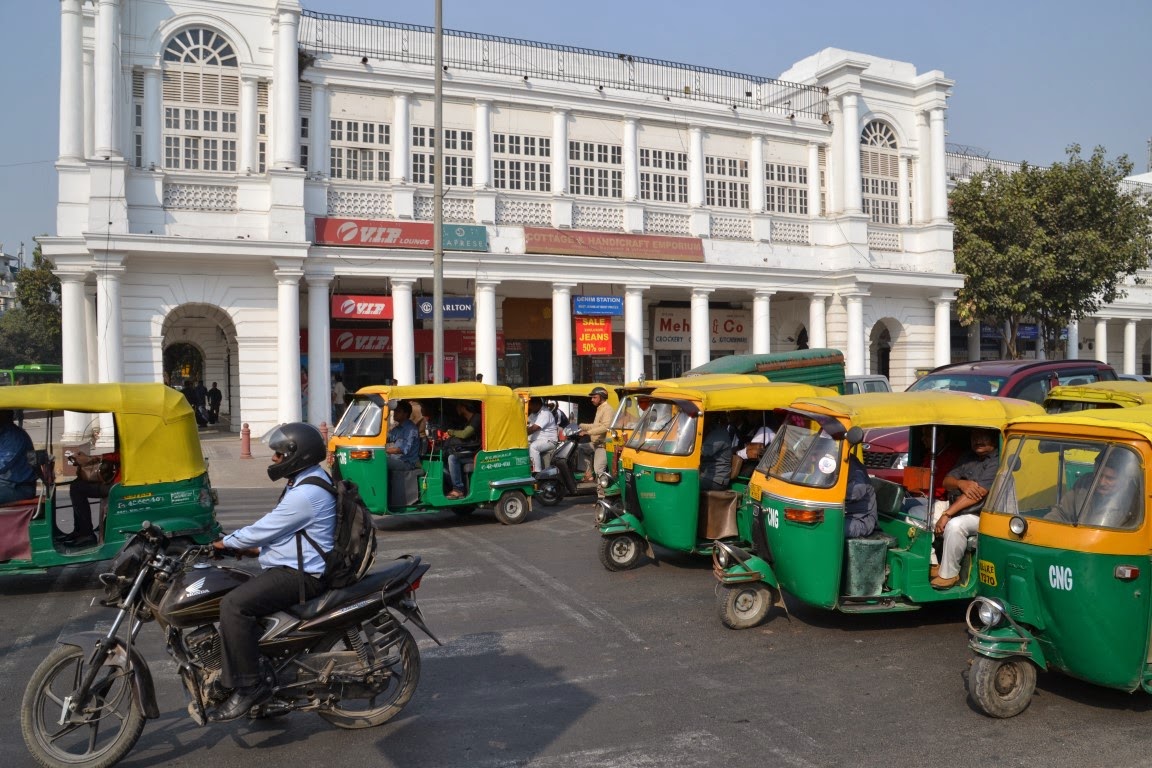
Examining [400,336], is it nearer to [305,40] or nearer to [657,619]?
[305,40]

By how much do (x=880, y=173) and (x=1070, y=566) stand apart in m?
29.9

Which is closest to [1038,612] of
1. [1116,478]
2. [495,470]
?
[1116,478]

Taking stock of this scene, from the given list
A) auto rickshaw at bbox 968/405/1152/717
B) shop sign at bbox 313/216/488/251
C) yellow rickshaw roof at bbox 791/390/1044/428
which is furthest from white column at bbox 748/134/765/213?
auto rickshaw at bbox 968/405/1152/717

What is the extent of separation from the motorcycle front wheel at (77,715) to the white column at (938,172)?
3258 centimetres

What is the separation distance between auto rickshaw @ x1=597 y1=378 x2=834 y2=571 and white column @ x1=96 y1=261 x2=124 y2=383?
A: 16926mm

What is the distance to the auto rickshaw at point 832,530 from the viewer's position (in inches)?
271

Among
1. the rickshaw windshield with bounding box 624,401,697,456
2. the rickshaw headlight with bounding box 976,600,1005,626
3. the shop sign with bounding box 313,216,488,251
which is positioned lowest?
the rickshaw headlight with bounding box 976,600,1005,626

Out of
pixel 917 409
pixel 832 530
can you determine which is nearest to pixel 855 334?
pixel 917 409

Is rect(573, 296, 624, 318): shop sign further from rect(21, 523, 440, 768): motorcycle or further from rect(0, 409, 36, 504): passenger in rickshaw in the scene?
rect(21, 523, 440, 768): motorcycle

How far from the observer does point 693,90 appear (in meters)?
30.2

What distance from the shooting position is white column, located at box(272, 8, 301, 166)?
23688 millimetres

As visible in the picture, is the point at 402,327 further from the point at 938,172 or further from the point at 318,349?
the point at 938,172

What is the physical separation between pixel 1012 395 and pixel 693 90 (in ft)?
64.7

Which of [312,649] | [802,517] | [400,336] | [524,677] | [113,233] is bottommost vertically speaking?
[524,677]
